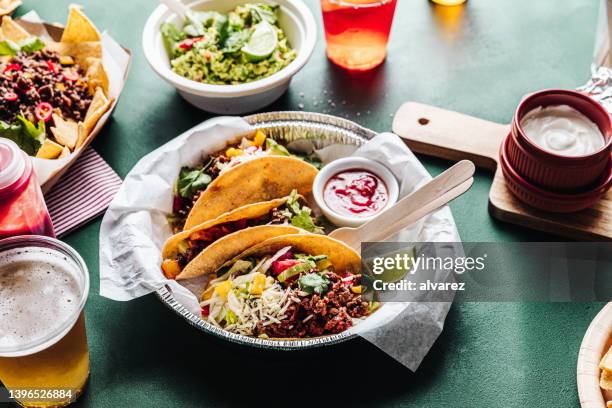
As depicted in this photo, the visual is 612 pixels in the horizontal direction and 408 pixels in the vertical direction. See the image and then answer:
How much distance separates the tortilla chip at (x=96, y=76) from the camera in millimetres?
2492

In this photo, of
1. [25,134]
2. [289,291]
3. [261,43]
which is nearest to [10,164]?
[25,134]

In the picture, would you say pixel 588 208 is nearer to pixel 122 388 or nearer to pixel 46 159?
pixel 122 388

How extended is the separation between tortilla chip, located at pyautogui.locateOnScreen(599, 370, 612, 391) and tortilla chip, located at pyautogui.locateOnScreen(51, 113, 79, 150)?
1.73 meters

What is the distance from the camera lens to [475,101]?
106 inches

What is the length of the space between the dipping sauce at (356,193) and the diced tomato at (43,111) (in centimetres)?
97

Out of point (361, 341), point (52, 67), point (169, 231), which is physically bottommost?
point (361, 341)

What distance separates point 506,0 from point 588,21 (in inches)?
13.9

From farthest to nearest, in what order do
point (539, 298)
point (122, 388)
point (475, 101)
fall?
point (475, 101) < point (539, 298) < point (122, 388)

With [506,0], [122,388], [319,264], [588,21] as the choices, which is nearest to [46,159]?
[122,388]

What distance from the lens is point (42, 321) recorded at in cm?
171

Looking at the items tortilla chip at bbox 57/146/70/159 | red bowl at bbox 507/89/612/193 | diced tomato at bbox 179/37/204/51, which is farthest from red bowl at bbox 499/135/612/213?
tortilla chip at bbox 57/146/70/159

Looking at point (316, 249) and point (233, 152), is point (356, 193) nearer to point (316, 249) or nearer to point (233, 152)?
point (316, 249)

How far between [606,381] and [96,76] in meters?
1.91

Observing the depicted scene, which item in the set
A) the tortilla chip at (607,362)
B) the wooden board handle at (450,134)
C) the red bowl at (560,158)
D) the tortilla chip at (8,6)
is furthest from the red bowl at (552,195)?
the tortilla chip at (8,6)
